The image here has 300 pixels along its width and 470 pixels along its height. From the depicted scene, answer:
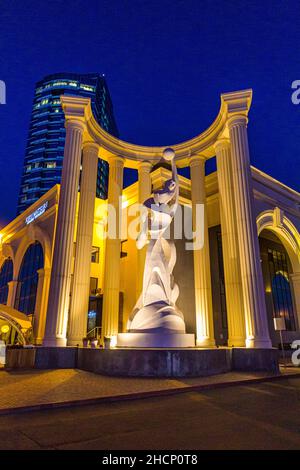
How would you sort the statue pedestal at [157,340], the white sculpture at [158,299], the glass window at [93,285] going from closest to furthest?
the statue pedestal at [157,340], the white sculpture at [158,299], the glass window at [93,285]

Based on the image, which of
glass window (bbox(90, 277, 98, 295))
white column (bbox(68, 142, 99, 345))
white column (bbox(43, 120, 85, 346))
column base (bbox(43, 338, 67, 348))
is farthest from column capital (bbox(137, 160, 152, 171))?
column base (bbox(43, 338, 67, 348))

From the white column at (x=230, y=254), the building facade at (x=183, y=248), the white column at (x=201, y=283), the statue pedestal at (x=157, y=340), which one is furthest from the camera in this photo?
the white column at (x=201, y=283)

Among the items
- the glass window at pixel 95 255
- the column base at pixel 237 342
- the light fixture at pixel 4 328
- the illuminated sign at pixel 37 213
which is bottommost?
the column base at pixel 237 342

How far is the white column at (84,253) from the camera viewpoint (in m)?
14.3

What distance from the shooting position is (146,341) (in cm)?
1016

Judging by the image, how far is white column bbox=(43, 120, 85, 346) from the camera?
13.0m

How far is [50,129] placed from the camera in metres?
71.4

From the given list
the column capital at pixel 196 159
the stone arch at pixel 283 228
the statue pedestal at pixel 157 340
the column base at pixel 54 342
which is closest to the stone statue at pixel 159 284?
the statue pedestal at pixel 157 340

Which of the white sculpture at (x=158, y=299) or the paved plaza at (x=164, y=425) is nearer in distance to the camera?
the paved plaza at (x=164, y=425)

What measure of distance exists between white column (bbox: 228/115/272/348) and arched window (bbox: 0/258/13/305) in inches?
1009

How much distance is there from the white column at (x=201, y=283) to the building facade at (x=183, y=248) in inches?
2.3

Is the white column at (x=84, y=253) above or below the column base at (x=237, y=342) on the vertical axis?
above

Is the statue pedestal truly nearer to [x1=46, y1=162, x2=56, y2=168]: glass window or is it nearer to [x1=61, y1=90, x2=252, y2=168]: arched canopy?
[x1=61, y1=90, x2=252, y2=168]: arched canopy

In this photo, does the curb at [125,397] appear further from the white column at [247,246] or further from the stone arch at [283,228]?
the stone arch at [283,228]
